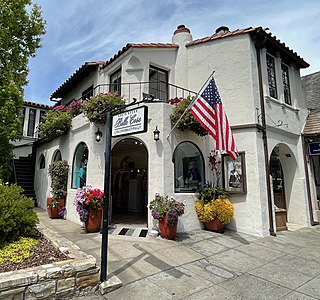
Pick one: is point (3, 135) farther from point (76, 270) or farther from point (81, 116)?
point (76, 270)

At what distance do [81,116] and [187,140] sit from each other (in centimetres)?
414

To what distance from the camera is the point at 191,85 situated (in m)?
9.06

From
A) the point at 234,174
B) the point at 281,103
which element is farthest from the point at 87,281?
the point at 281,103

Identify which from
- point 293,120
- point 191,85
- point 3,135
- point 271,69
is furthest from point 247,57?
point 3,135

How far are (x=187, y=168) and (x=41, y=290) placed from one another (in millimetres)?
5379

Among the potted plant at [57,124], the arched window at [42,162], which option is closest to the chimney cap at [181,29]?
the potted plant at [57,124]

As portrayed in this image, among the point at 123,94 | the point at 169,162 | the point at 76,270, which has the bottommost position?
the point at 76,270

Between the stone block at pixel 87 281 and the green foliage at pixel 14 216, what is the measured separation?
1.64 meters

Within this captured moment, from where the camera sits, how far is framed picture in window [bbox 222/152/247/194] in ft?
23.9

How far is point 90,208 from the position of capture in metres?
6.57

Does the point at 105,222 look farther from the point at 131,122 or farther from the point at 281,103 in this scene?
the point at 281,103

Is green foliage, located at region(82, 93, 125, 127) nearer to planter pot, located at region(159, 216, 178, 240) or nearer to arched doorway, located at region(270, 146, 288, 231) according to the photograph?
planter pot, located at region(159, 216, 178, 240)

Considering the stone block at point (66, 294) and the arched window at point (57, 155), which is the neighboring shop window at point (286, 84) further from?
the arched window at point (57, 155)

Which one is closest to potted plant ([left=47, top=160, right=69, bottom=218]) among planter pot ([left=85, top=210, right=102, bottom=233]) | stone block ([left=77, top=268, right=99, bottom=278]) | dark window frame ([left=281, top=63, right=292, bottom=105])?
planter pot ([left=85, top=210, right=102, bottom=233])
